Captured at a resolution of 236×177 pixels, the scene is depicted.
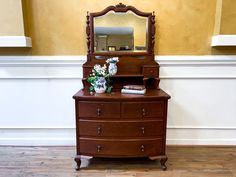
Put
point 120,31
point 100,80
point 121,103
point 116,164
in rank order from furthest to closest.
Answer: point 120,31 → point 116,164 → point 100,80 → point 121,103

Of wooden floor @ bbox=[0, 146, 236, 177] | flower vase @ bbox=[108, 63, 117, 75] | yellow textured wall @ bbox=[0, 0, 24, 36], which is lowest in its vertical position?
wooden floor @ bbox=[0, 146, 236, 177]

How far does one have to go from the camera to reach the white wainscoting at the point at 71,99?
244cm

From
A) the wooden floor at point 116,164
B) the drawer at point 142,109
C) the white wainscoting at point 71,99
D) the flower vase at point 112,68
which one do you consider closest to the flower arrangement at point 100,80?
the flower vase at point 112,68

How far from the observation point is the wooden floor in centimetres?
206

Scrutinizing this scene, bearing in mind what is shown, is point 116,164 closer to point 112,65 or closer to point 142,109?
point 142,109

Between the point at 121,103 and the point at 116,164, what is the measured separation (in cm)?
69

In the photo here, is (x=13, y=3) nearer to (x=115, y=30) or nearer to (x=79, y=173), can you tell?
(x=115, y=30)

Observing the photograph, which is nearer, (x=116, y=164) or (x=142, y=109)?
(x=142, y=109)

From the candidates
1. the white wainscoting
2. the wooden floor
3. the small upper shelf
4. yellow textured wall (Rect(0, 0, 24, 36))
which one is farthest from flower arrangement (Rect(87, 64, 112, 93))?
the small upper shelf

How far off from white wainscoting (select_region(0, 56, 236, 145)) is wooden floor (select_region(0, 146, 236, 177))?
6.7 inches

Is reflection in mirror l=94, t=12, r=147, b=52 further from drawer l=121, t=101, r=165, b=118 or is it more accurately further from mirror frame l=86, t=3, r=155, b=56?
drawer l=121, t=101, r=165, b=118

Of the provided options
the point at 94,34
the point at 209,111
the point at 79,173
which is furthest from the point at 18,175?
the point at 209,111

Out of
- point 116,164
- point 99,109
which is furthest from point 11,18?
point 116,164

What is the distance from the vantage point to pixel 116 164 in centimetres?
221
